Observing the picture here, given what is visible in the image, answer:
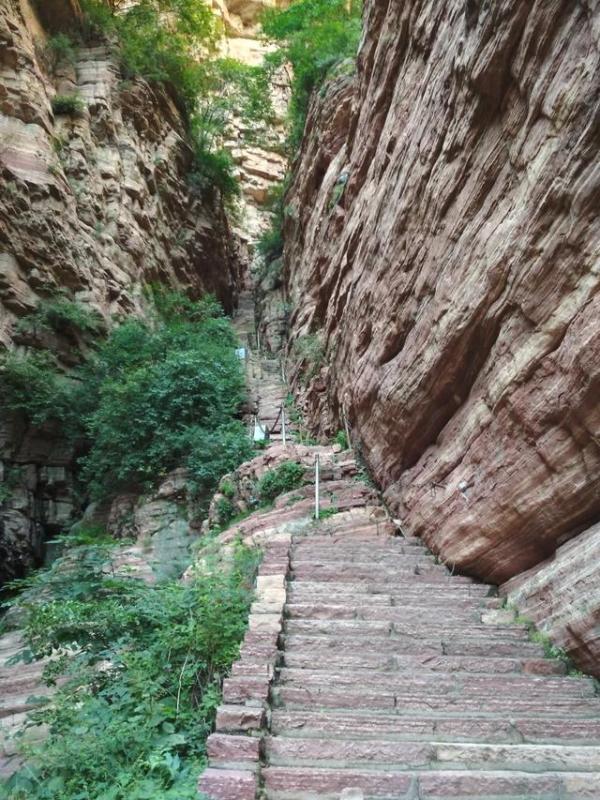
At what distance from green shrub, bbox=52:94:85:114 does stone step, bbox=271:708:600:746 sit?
19.1 meters

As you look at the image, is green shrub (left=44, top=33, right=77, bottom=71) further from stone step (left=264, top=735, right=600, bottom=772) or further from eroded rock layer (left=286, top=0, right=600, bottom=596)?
stone step (left=264, top=735, right=600, bottom=772)

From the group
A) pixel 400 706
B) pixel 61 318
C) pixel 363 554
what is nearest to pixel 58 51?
pixel 61 318

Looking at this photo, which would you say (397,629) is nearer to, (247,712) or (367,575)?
(367,575)

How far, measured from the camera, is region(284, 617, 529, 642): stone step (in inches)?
188

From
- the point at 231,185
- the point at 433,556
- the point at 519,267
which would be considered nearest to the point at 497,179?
the point at 519,267

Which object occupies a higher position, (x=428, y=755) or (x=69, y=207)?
(x=69, y=207)

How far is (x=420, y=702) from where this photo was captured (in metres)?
3.92

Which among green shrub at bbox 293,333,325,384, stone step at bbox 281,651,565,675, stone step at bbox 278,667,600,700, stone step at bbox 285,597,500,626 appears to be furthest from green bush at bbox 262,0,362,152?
stone step at bbox 278,667,600,700

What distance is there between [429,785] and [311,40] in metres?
22.1

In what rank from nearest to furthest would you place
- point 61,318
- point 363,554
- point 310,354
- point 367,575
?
point 367,575 → point 363,554 → point 61,318 → point 310,354

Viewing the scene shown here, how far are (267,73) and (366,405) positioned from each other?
2127 centimetres

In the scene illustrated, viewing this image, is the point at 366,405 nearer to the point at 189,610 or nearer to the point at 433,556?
the point at 433,556

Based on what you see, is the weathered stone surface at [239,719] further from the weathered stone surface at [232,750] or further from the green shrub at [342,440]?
the green shrub at [342,440]

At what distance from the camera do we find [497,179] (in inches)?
219
